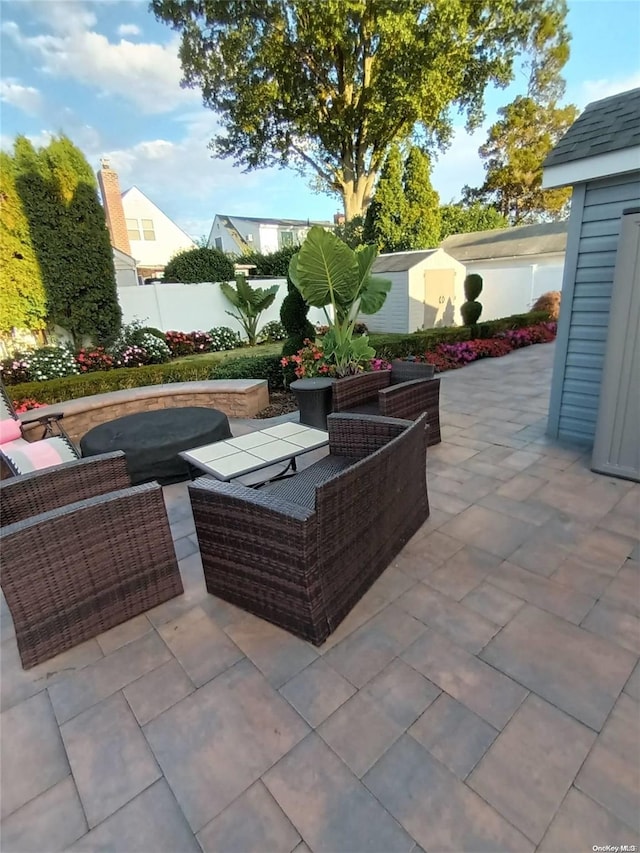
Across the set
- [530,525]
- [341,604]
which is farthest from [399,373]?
[341,604]

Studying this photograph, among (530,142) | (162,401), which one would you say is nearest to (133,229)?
(162,401)

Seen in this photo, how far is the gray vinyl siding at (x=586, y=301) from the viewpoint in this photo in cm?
360

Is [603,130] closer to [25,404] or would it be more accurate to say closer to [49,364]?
[25,404]

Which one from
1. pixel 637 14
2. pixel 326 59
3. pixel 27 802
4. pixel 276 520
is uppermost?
pixel 326 59

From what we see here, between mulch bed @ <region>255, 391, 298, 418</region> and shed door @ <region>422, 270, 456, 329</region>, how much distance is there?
7.80m

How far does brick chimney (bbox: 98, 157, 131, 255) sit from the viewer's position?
681 inches

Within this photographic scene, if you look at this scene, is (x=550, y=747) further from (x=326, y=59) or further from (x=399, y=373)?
(x=326, y=59)

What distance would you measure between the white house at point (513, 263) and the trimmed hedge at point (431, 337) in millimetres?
2867

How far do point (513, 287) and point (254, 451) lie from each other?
46.8 ft

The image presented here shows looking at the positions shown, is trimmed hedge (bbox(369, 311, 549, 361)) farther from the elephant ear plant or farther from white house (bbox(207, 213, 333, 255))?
white house (bbox(207, 213, 333, 255))

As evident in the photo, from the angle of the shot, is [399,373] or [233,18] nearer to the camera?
[399,373]

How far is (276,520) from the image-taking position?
1848mm

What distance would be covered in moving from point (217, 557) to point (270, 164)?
64.2 feet

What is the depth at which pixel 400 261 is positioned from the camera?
12742 mm
